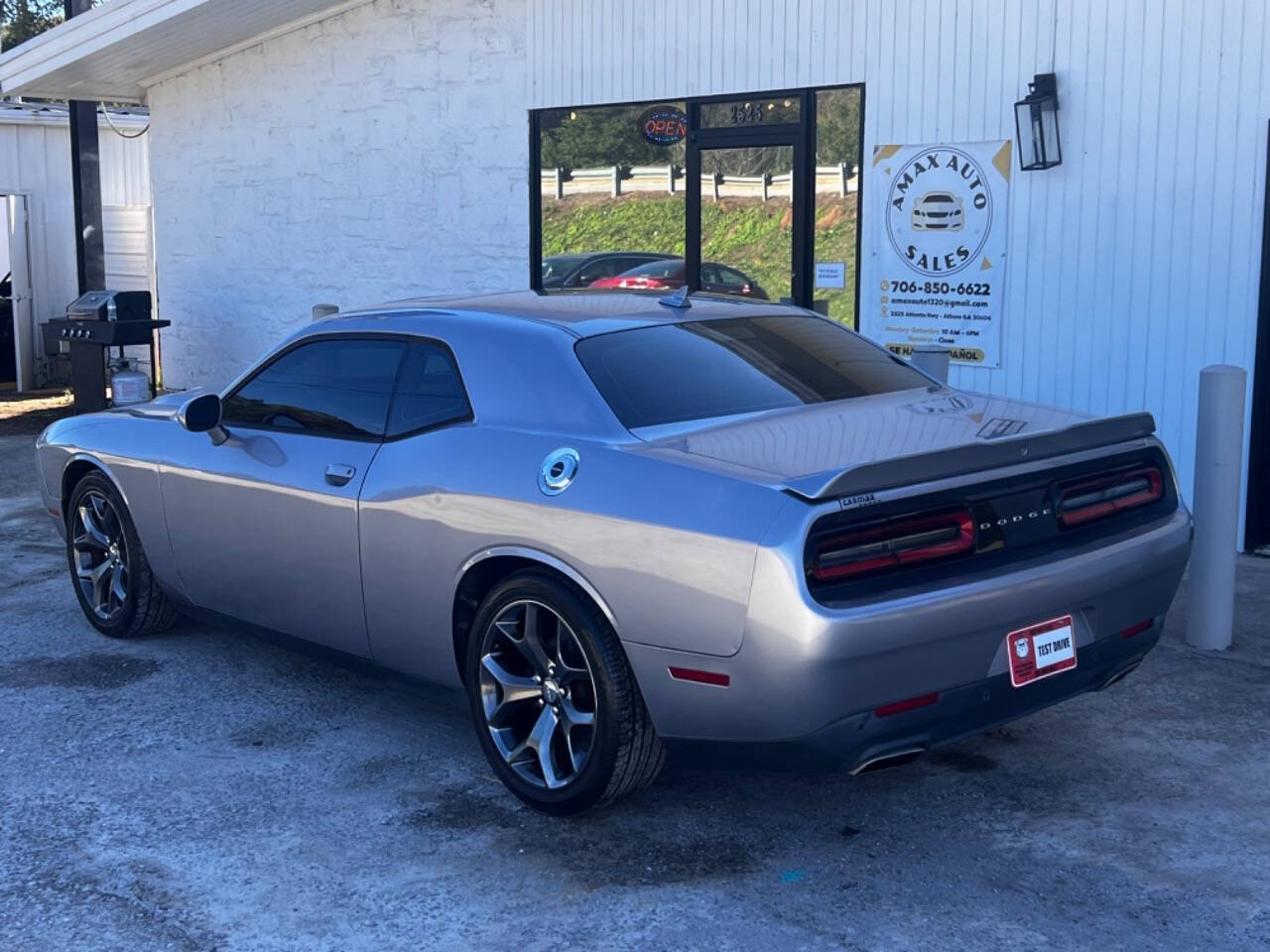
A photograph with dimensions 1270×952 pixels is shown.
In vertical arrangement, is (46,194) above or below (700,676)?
above

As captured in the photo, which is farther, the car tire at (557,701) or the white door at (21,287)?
the white door at (21,287)

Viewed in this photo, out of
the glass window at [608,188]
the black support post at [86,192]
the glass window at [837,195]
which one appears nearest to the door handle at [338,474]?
the glass window at [837,195]

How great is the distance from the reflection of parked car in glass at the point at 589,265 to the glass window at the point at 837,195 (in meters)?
1.40

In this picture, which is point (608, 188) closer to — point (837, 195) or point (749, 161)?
point (749, 161)

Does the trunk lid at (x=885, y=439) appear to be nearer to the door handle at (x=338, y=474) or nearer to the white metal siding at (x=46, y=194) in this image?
the door handle at (x=338, y=474)

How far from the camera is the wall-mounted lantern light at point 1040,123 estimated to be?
8.53 m

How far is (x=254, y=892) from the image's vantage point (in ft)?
13.6

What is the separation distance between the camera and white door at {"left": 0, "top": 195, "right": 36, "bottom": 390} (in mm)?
16688

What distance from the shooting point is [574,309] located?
5.34m

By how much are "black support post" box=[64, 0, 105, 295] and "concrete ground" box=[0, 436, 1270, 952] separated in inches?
416

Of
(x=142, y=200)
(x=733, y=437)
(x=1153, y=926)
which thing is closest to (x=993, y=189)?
(x=733, y=437)

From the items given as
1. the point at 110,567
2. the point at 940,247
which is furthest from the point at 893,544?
the point at 940,247

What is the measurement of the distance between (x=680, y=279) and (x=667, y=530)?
701 cm

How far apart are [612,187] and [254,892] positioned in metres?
7.87
